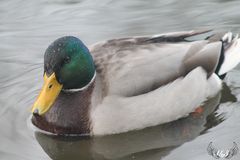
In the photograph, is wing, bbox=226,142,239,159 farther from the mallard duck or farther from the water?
the mallard duck

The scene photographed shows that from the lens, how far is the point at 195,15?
350 inches

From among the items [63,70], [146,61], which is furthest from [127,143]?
[63,70]

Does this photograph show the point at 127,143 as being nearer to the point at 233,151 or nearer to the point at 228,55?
the point at 233,151

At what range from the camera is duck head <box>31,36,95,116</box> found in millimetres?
6164

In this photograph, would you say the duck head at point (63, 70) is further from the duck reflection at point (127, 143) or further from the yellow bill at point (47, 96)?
the duck reflection at point (127, 143)

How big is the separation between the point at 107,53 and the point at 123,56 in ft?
0.53

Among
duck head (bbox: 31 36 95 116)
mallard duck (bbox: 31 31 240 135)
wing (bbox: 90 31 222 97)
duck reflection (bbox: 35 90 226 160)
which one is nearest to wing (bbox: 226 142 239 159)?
duck reflection (bbox: 35 90 226 160)

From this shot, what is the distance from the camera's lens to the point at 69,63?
6324 millimetres

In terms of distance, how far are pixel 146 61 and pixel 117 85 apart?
391 millimetres

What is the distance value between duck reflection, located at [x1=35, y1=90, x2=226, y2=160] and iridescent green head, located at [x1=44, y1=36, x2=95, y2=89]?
531 mm

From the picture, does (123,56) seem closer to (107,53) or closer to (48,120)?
(107,53)

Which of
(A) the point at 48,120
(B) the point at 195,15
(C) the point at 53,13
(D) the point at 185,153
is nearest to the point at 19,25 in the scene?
(C) the point at 53,13

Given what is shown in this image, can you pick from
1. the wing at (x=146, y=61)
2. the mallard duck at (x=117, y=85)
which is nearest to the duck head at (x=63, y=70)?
the mallard duck at (x=117, y=85)

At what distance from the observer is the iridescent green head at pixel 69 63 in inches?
243
